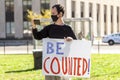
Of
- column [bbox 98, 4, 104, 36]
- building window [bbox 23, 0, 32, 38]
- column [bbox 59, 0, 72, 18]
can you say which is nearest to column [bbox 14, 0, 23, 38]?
building window [bbox 23, 0, 32, 38]

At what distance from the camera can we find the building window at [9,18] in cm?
7394

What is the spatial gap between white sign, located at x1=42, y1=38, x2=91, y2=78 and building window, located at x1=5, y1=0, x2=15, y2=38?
66.3 metres

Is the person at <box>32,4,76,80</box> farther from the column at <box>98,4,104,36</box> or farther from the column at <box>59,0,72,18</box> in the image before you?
the column at <box>98,4,104,36</box>

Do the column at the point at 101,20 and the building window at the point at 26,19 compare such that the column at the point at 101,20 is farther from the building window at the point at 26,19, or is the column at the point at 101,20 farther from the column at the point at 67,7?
the building window at the point at 26,19

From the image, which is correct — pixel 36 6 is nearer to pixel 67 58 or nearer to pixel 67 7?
pixel 67 7

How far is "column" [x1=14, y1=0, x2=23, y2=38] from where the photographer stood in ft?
240

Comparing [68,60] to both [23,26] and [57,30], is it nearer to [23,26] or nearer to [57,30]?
[57,30]

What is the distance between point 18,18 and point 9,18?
1679mm

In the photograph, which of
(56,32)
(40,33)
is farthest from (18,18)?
(56,32)

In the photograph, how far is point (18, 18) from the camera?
73.8 metres

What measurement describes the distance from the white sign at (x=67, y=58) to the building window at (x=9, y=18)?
6632 cm

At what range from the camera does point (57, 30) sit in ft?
25.4

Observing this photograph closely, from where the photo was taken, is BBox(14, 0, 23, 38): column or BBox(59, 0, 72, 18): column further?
BBox(14, 0, 23, 38): column

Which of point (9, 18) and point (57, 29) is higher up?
point (9, 18)
